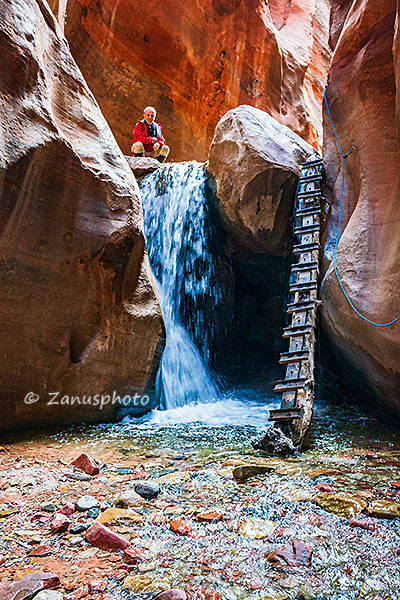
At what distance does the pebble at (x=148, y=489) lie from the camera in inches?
89.2

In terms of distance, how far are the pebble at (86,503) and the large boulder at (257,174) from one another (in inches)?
196

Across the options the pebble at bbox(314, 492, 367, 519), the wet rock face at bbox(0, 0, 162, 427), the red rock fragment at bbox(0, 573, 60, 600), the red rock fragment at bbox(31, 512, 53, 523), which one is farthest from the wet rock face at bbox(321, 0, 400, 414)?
the red rock fragment at bbox(0, 573, 60, 600)

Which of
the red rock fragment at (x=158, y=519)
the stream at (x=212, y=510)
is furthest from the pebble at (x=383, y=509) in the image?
the red rock fragment at (x=158, y=519)

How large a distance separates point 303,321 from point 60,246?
2570 mm

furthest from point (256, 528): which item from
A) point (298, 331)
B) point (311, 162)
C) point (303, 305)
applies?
point (311, 162)

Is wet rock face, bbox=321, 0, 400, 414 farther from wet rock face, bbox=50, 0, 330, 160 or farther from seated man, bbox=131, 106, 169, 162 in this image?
wet rock face, bbox=50, 0, 330, 160

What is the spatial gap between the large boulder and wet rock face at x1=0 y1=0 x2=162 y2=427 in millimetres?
2304

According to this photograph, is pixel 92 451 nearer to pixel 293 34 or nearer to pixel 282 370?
pixel 282 370

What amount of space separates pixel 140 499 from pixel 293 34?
19839mm

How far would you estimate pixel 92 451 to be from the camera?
3.30 meters

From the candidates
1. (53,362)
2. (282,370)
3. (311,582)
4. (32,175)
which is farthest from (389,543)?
(282,370)

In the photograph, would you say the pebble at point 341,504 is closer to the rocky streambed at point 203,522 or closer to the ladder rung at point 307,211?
the rocky streambed at point 203,522

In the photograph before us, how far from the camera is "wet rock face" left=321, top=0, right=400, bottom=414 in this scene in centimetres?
389

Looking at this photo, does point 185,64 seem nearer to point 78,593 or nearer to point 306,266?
point 306,266
